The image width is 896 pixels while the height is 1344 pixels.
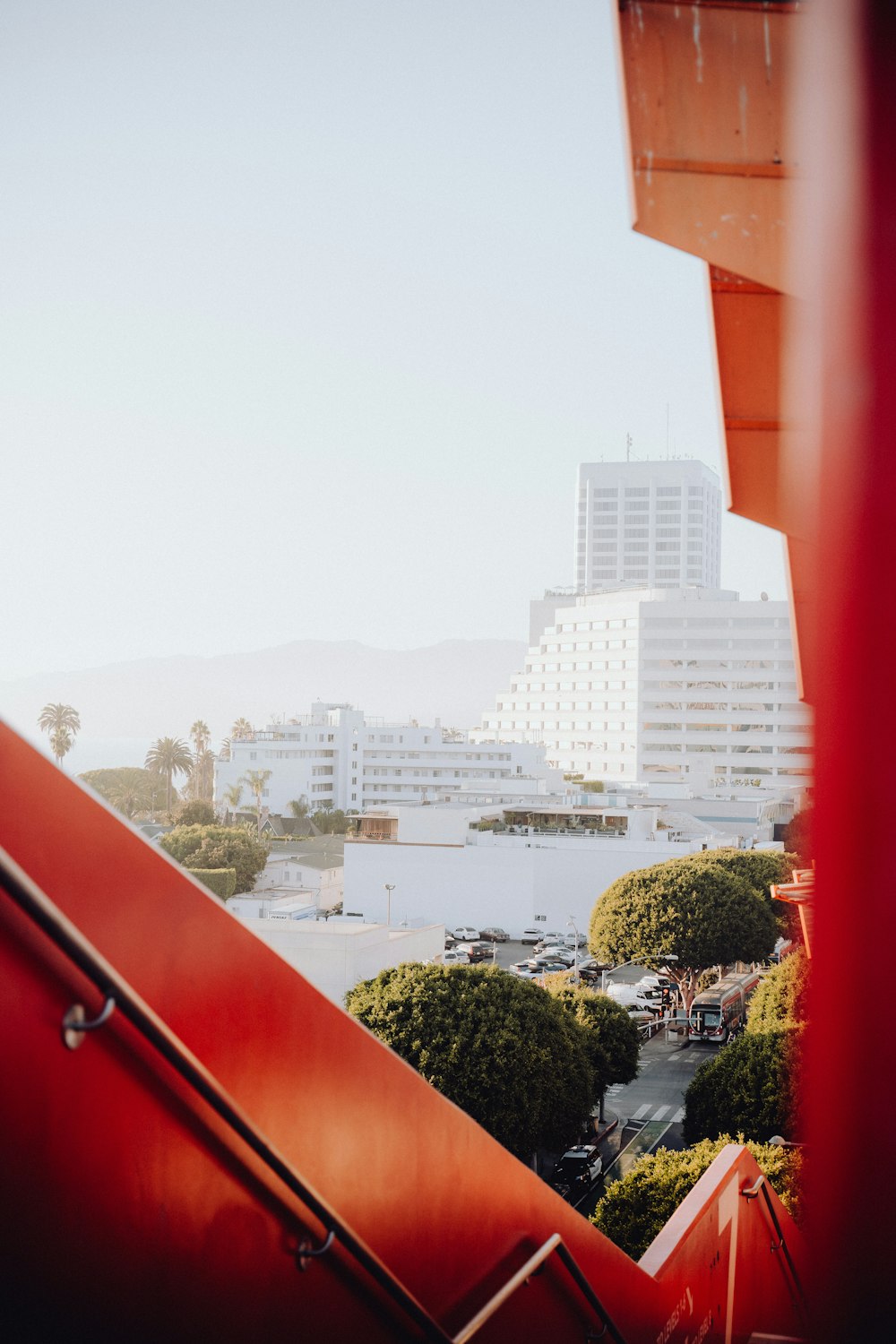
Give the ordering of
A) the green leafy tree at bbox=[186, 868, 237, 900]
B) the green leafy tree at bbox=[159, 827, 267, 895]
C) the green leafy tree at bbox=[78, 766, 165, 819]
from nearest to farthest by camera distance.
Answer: the green leafy tree at bbox=[186, 868, 237, 900]
the green leafy tree at bbox=[159, 827, 267, 895]
the green leafy tree at bbox=[78, 766, 165, 819]

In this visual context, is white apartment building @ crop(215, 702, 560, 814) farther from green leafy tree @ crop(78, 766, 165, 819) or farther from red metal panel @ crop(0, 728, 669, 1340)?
red metal panel @ crop(0, 728, 669, 1340)

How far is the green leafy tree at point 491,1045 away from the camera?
14.3 m

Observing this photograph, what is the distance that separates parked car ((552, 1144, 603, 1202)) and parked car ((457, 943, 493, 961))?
15.2 m

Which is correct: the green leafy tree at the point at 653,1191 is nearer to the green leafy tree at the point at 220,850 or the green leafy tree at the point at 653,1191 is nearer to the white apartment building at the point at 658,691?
the green leafy tree at the point at 220,850

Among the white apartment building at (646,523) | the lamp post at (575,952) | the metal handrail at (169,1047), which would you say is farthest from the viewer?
the white apartment building at (646,523)

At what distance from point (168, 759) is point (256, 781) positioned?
18.2ft

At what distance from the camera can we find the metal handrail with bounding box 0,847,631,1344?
1.31m

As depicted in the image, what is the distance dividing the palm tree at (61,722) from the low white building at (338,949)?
4092 cm

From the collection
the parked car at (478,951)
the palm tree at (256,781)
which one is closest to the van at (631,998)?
the parked car at (478,951)

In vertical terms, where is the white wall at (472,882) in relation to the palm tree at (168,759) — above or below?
below

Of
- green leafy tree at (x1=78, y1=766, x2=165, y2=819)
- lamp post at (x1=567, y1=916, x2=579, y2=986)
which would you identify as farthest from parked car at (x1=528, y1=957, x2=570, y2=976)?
green leafy tree at (x1=78, y1=766, x2=165, y2=819)

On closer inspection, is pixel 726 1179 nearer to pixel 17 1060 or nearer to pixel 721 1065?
pixel 17 1060

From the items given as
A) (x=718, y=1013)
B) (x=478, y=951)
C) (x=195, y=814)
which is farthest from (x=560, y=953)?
(x=195, y=814)

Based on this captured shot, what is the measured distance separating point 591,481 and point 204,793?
105 meters
